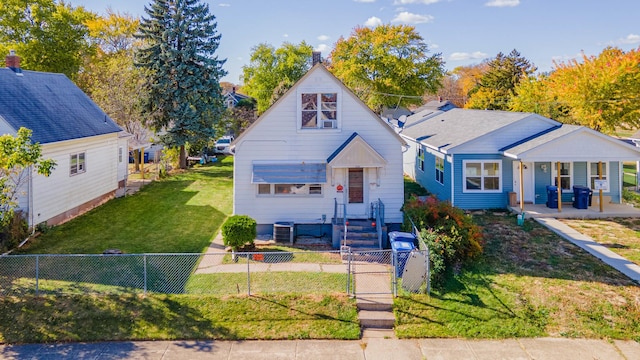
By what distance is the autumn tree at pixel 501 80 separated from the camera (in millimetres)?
54031

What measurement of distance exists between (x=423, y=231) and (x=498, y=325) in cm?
386

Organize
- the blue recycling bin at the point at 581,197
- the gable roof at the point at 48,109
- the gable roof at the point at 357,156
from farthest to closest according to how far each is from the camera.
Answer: the blue recycling bin at the point at 581,197
the gable roof at the point at 48,109
the gable roof at the point at 357,156

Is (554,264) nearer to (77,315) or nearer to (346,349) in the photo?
(346,349)

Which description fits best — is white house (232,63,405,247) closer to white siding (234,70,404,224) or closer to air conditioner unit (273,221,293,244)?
white siding (234,70,404,224)

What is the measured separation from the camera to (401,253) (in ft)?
40.9

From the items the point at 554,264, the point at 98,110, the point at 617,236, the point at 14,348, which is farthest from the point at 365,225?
the point at 98,110

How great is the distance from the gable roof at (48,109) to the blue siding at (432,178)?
18253mm

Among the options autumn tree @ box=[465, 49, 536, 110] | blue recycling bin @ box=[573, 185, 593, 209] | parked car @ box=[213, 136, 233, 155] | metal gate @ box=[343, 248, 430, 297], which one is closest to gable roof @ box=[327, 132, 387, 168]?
metal gate @ box=[343, 248, 430, 297]

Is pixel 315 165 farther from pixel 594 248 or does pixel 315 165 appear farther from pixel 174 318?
pixel 594 248

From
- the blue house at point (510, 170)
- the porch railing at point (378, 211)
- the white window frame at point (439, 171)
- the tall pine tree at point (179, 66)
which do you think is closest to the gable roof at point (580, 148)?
the blue house at point (510, 170)

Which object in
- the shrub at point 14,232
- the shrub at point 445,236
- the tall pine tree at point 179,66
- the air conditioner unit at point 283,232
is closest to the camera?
the shrub at point 445,236

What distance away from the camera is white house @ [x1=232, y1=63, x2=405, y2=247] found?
53.5 ft

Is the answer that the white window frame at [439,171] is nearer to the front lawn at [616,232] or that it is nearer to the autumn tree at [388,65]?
the front lawn at [616,232]

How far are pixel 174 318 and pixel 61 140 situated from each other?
11740mm
